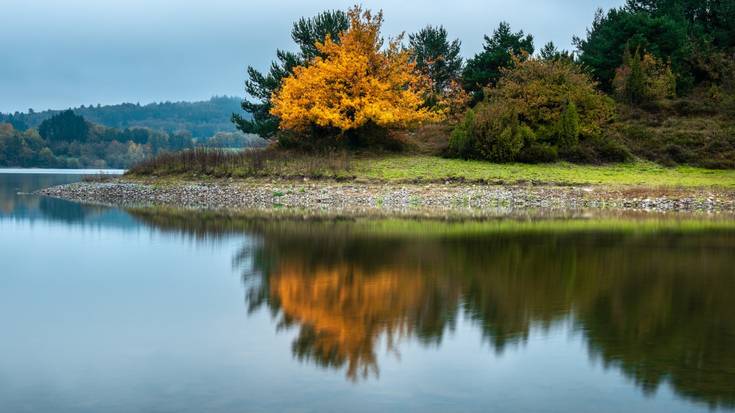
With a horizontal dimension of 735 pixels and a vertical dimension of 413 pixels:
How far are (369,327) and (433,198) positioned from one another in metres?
24.3

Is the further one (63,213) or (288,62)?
(288,62)

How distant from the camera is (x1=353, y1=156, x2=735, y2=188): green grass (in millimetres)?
36656

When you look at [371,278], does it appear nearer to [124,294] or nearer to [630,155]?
[124,294]

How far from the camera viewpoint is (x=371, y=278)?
13680 mm

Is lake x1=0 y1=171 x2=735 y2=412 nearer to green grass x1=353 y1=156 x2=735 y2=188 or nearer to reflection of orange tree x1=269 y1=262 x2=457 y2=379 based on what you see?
reflection of orange tree x1=269 y1=262 x2=457 y2=379

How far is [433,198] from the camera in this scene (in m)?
33.9

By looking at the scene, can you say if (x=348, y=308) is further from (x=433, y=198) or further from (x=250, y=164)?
(x=250, y=164)

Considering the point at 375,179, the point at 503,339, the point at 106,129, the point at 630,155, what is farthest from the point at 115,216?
the point at 106,129

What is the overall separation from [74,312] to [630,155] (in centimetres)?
3681

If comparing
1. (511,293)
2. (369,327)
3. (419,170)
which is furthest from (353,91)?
(369,327)

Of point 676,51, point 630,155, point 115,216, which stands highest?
point 676,51

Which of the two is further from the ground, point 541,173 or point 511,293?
point 541,173

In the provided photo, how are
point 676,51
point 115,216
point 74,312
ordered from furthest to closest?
point 676,51, point 115,216, point 74,312

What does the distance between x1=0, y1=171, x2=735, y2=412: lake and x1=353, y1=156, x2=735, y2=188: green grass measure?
17.6 m
